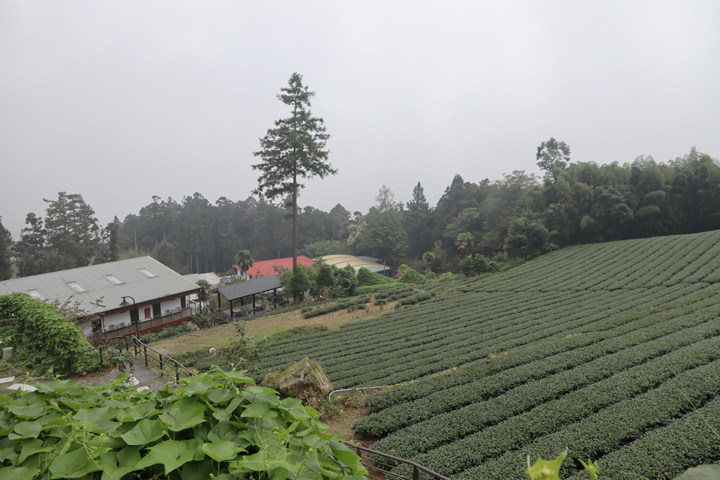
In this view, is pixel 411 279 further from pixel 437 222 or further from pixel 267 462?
pixel 267 462

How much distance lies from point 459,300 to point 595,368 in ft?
45.6

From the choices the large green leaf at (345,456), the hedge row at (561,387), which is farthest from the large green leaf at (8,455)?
the hedge row at (561,387)

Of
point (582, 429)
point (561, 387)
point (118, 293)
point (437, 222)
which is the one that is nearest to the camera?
point (582, 429)

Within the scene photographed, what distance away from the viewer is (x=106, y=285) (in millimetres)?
23781

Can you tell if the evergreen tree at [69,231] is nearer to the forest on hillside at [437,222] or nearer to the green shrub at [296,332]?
the forest on hillside at [437,222]

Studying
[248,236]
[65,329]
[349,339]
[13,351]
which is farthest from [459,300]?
[248,236]

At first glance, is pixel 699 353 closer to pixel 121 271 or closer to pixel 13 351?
pixel 13 351

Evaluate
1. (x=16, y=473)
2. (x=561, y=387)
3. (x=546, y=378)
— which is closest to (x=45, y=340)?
(x=16, y=473)

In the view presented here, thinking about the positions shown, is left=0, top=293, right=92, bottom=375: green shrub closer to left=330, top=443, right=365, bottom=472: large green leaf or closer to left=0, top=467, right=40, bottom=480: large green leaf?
left=0, top=467, right=40, bottom=480: large green leaf

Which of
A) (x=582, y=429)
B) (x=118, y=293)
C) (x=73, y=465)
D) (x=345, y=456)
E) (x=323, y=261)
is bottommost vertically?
(x=582, y=429)

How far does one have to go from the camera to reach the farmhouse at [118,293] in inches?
852

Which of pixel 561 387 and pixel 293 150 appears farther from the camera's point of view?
pixel 293 150

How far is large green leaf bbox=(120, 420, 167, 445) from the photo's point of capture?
4.78 feet

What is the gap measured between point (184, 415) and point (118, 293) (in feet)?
86.4
